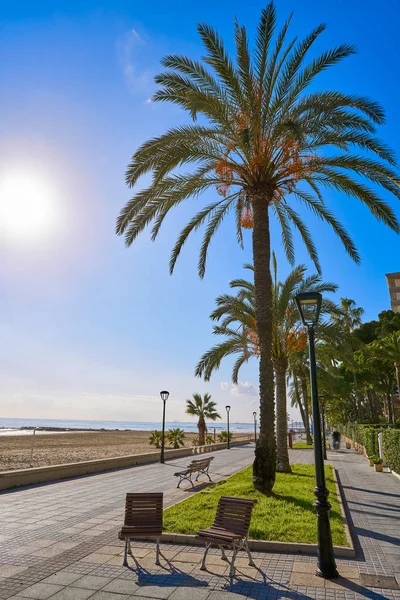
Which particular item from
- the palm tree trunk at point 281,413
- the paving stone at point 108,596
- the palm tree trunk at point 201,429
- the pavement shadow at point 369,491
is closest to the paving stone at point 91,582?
the paving stone at point 108,596

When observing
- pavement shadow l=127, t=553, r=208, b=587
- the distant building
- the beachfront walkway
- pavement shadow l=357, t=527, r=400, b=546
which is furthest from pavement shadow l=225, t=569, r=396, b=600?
the distant building

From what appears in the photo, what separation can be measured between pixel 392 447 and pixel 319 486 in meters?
12.3

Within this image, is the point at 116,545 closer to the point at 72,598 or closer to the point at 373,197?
the point at 72,598

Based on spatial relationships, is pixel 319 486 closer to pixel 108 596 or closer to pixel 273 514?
pixel 273 514

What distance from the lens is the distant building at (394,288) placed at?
81750 mm

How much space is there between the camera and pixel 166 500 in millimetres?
10359

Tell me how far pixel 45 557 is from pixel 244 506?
3.03 metres

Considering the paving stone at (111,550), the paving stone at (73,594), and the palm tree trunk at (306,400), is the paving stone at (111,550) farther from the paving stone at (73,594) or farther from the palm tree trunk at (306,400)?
the palm tree trunk at (306,400)

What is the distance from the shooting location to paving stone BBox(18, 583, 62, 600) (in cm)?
463

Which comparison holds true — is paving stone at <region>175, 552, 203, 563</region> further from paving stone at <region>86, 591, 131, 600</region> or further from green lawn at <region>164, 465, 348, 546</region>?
paving stone at <region>86, 591, 131, 600</region>

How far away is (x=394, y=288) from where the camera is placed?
83188 millimetres

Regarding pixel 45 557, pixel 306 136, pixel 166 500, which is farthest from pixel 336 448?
pixel 45 557

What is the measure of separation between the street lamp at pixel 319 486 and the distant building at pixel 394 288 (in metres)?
83.6

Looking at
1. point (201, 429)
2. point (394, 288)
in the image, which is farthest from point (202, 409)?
point (394, 288)
